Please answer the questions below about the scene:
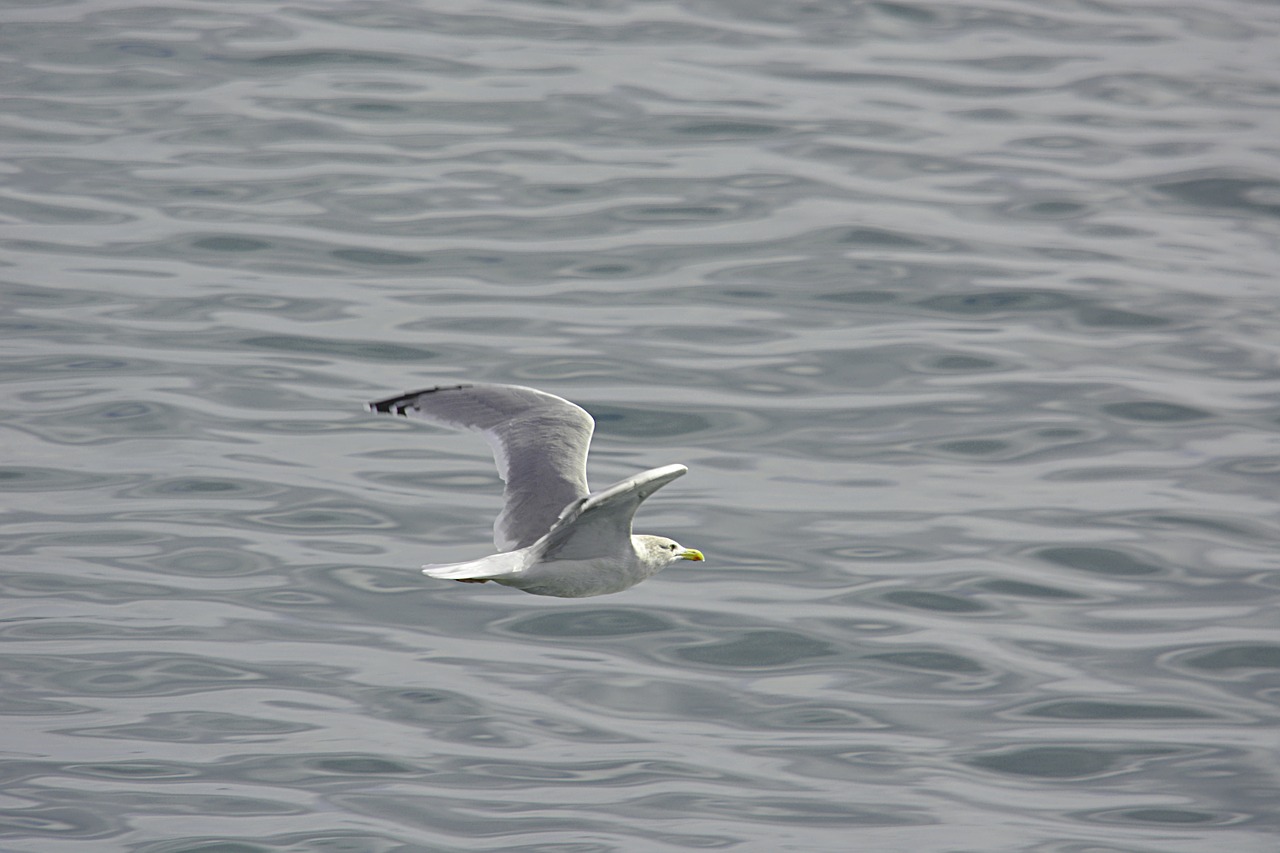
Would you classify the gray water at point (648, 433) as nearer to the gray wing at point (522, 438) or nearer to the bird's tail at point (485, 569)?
the gray wing at point (522, 438)

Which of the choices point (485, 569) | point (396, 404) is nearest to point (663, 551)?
point (485, 569)

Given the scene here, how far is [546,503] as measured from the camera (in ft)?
28.0

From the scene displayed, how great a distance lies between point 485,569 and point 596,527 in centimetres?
62

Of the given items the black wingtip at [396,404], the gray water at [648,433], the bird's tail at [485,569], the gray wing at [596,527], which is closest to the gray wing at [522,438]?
the black wingtip at [396,404]

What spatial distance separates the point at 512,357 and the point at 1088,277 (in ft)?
18.9

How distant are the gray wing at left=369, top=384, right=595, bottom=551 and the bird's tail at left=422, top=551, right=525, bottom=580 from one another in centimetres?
37

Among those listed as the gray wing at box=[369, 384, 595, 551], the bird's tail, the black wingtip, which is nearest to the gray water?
the gray wing at box=[369, 384, 595, 551]

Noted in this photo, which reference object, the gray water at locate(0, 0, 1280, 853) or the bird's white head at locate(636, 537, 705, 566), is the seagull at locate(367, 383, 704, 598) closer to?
the bird's white head at locate(636, 537, 705, 566)

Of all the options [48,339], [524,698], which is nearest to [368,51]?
[48,339]

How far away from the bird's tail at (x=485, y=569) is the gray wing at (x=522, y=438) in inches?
14.8

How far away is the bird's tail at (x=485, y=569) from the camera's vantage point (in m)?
7.44

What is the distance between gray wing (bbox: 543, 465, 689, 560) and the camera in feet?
24.3

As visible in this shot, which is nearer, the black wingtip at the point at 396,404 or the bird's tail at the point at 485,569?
the bird's tail at the point at 485,569

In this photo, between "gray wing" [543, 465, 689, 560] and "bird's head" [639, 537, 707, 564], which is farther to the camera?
"bird's head" [639, 537, 707, 564]
